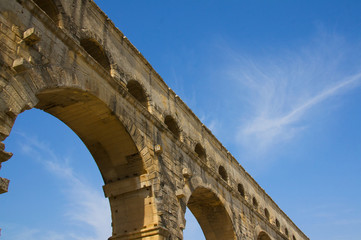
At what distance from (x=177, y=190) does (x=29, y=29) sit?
517 centimetres

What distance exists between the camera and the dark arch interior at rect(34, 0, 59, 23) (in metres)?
7.43

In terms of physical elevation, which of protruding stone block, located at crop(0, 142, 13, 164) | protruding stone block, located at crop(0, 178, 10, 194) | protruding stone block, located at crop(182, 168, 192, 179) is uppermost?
protruding stone block, located at crop(182, 168, 192, 179)

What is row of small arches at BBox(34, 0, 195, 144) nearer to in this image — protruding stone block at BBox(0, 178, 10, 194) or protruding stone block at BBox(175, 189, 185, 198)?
protruding stone block at BBox(175, 189, 185, 198)

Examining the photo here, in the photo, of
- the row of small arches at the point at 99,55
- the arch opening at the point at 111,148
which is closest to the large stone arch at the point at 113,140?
the arch opening at the point at 111,148

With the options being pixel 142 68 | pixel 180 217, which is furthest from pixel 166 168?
pixel 142 68

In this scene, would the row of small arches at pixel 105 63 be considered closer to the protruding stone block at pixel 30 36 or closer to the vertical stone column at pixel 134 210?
the protruding stone block at pixel 30 36

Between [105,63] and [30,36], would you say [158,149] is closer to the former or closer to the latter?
[105,63]

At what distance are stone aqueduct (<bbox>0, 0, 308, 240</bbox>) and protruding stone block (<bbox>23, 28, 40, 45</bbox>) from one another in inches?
0.6

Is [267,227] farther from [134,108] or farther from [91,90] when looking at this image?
[91,90]

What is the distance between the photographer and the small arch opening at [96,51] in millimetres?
8402

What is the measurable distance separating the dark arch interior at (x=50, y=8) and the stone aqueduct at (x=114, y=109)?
0.06ft

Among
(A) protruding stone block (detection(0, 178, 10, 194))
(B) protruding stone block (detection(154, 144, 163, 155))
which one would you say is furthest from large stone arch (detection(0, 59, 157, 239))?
(A) protruding stone block (detection(0, 178, 10, 194))

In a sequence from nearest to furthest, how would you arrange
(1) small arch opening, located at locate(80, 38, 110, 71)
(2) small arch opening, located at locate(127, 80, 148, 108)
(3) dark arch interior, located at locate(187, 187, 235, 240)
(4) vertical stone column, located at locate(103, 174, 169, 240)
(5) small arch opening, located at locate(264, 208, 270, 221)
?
(4) vertical stone column, located at locate(103, 174, 169, 240), (1) small arch opening, located at locate(80, 38, 110, 71), (2) small arch opening, located at locate(127, 80, 148, 108), (3) dark arch interior, located at locate(187, 187, 235, 240), (5) small arch opening, located at locate(264, 208, 270, 221)

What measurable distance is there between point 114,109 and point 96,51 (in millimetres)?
1460
